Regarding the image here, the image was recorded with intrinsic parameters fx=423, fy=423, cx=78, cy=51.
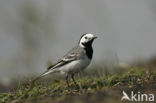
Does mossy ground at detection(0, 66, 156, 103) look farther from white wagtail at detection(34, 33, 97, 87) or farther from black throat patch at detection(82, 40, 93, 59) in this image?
black throat patch at detection(82, 40, 93, 59)

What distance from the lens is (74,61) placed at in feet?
23.5

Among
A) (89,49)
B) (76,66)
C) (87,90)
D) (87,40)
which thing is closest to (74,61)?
(76,66)

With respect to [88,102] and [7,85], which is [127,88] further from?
[7,85]

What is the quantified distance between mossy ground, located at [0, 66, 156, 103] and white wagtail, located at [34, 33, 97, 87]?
0.69 ft

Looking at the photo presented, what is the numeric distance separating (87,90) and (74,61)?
39.0 inches

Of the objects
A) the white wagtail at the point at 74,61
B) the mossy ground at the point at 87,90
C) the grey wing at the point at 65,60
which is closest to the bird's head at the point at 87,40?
the white wagtail at the point at 74,61

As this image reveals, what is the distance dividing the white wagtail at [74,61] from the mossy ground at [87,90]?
0.21 m

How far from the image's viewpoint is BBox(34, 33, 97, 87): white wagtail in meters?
7.08

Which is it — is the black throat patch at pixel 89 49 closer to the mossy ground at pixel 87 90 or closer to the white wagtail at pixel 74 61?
the white wagtail at pixel 74 61

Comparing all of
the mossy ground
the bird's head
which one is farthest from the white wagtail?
the mossy ground

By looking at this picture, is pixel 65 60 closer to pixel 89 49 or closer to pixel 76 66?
pixel 76 66

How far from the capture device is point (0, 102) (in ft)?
20.7

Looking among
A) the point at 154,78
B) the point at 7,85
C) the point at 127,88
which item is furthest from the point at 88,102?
the point at 7,85

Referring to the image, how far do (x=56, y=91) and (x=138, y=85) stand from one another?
127cm
